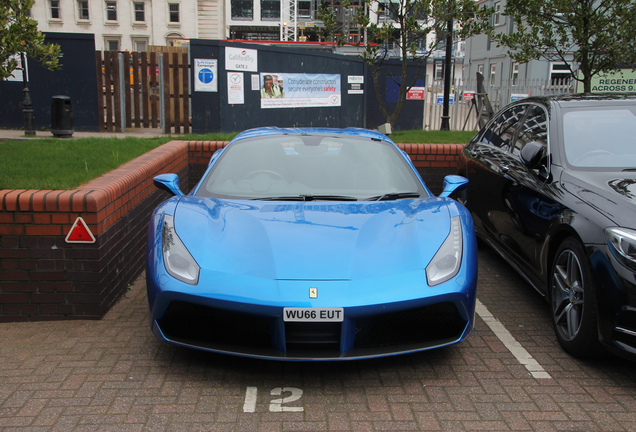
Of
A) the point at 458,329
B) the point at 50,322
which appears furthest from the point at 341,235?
the point at 50,322

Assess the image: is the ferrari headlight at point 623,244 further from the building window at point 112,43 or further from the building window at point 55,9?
the building window at point 55,9

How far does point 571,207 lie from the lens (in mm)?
3527

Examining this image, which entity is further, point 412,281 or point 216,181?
point 216,181

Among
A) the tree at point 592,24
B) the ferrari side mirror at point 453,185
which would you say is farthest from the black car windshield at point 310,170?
the tree at point 592,24

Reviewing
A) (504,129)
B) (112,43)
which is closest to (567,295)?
(504,129)

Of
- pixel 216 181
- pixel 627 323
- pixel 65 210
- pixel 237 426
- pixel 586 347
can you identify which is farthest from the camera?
pixel 216 181

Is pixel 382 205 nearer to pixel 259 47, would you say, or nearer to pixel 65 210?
pixel 65 210

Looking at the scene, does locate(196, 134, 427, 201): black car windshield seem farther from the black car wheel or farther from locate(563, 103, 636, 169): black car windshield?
locate(563, 103, 636, 169): black car windshield

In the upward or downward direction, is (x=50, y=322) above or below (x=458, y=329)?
below

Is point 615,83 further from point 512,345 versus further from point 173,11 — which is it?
point 173,11

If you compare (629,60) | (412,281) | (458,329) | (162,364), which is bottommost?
(162,364)

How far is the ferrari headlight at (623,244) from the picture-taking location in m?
2.96

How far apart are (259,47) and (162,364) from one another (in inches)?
451

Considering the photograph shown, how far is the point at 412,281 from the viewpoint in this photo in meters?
3.03
